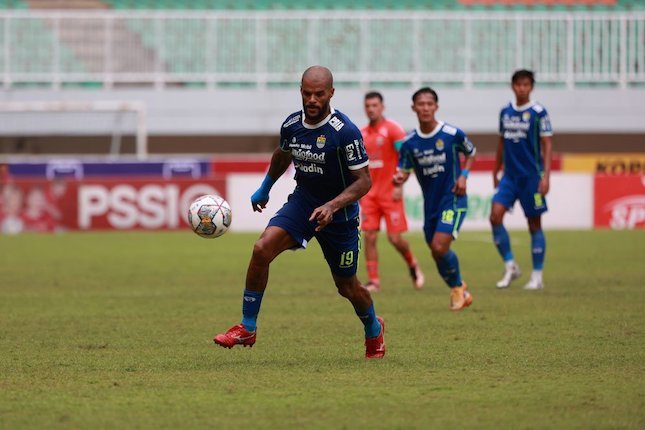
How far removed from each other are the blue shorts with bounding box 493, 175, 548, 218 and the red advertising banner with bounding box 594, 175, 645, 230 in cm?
1318

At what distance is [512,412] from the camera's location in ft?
20.5

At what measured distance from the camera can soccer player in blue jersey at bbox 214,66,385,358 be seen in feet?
26.3

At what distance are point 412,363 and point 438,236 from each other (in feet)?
13.1

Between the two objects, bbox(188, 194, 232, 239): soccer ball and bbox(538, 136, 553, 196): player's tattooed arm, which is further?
bbox(538, 136, 553, 196): player's tattooed arm

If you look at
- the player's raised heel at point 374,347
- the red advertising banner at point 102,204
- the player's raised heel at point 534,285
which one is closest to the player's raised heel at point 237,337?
the player's raised heel at point 374,347

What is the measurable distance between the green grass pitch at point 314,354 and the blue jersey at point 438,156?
120 centimetres

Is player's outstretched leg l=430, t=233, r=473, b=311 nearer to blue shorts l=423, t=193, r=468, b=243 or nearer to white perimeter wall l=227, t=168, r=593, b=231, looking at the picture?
blue shorts l=423, t=193, r=468, b=243

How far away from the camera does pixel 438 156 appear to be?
1234 centimetres

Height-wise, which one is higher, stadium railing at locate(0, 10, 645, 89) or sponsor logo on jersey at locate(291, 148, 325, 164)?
stadium railing at locate(0, 10, 645, 89)

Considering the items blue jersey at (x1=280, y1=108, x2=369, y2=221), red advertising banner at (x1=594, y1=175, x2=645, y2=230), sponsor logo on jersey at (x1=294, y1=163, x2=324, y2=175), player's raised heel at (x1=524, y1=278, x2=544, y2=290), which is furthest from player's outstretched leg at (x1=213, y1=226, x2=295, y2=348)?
red advertising banner at (x1=594, y1=175, x2=645, y2=230)

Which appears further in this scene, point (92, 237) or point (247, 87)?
point (247, 87)

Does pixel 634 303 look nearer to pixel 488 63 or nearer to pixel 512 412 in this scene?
pixel 512 412

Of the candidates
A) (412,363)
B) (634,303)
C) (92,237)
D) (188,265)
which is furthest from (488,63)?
(412,363)

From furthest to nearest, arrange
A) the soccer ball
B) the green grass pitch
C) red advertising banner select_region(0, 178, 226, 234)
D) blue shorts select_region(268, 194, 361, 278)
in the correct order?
red advertising banner select_region(0, 178, 226, 234), the soccer ball, blue shorts select_region(268, 194, 361, 278), the green grass pitch
